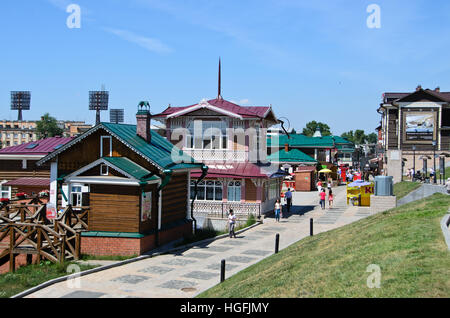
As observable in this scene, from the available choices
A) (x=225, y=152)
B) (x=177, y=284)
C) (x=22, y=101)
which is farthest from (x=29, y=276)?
(x=22, y=101)

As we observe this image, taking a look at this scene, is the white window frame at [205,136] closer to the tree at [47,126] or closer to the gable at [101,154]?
the gable at [101,154]

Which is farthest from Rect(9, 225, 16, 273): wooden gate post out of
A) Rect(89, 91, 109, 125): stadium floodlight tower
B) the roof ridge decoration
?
Rect(89, 91, 109, 125): stadium floodlight tower

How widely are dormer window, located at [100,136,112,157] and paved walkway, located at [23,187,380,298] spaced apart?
18.4ft

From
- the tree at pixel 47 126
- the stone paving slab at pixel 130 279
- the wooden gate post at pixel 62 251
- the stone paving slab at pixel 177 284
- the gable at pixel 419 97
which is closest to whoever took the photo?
the stone paving slab at pixel 177 284

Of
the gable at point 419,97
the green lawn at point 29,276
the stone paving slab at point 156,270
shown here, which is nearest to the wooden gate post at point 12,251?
the green lawn at point 29,276

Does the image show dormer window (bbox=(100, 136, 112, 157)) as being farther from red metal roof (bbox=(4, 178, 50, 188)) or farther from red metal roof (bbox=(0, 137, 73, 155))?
red metal roof (bbox=(0, 137, 73, 155))

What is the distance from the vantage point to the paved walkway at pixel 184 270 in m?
14.7

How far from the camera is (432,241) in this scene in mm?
12211

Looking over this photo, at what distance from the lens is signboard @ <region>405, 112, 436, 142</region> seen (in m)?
54.0

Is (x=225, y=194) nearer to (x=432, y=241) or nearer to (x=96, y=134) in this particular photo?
(x=96, y=134)

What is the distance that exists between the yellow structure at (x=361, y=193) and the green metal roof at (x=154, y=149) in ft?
59.0

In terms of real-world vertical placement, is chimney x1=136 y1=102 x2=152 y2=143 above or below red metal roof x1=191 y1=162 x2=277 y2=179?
above

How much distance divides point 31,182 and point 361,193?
2567 cm
